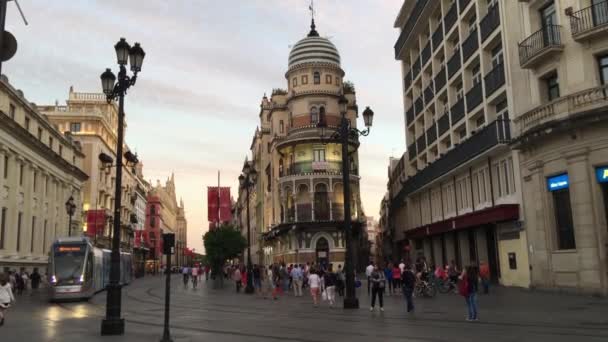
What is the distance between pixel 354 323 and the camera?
16.0 meters

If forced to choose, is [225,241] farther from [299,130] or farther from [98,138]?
[98,138]

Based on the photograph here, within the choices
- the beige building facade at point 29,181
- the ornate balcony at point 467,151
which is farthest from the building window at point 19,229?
the ornate balcony at point 467,151

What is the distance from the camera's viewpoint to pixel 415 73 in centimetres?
4788

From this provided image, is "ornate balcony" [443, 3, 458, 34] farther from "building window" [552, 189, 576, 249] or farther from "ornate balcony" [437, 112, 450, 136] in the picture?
"building window" [552, 189, 576, 249]

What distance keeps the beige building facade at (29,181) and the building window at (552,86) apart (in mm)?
35696

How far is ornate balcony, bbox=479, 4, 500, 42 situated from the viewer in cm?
2932

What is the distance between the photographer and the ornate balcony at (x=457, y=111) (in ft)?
117

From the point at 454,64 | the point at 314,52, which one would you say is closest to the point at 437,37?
the point at 454,64

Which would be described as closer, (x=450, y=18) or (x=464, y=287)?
(x=464, y=287)

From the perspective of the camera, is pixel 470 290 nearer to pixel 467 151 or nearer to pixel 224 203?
pixel 467 151

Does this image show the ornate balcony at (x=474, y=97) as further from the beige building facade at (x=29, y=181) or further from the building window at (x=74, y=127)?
the building window at (x=74, y=127)

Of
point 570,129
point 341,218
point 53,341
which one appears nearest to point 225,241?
point 341,218

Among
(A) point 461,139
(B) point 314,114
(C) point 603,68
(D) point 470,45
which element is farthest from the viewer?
(B) point 314,114

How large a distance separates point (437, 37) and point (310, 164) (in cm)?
2092
